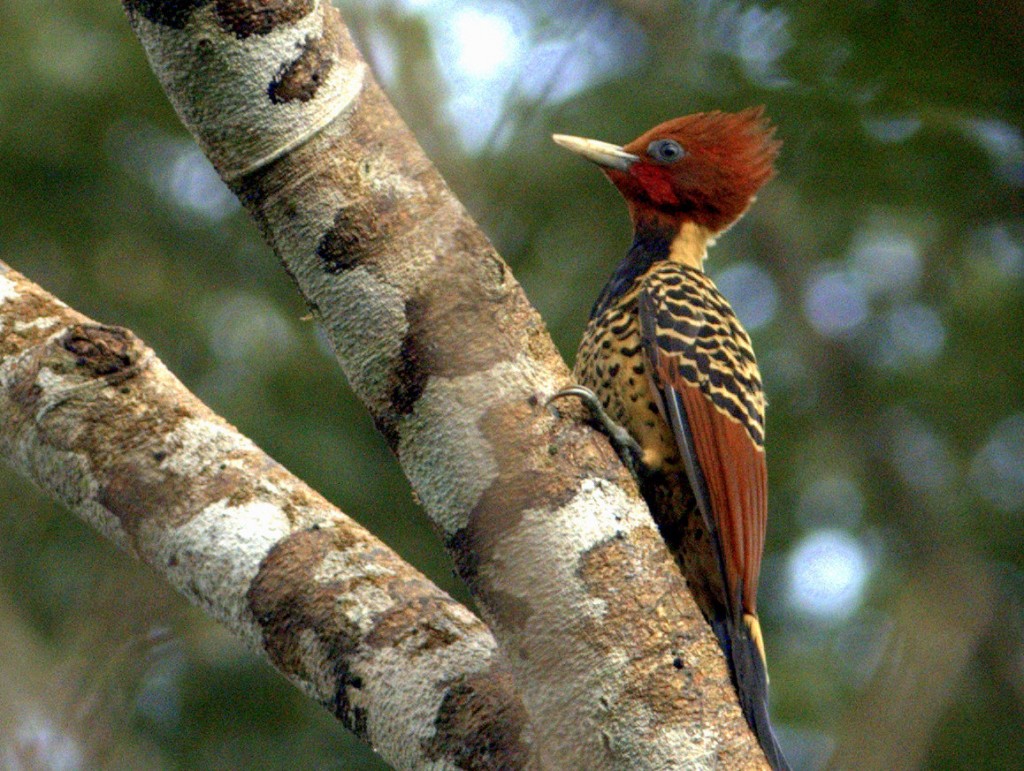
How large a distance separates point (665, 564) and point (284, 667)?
0.68 metres

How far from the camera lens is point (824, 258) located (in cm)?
711

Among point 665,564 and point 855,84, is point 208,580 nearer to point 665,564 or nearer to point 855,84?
point 665,564

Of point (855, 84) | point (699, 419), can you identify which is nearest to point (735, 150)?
point (855, 84)

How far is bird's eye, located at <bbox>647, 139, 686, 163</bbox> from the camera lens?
14.1ft

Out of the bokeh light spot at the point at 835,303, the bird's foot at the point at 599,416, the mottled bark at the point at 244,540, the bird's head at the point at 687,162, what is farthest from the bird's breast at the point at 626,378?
the bokeh light spot at the point at 835,303

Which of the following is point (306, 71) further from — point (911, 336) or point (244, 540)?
point (911, 336)

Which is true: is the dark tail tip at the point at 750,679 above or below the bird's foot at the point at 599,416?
below

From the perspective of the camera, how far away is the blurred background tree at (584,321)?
507 centimetres

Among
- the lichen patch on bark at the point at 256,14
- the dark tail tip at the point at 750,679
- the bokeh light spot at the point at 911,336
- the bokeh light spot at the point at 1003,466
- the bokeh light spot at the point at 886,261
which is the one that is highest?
the lichen patch on bark at the point at 256,14

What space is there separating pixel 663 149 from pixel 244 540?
223 centimetres

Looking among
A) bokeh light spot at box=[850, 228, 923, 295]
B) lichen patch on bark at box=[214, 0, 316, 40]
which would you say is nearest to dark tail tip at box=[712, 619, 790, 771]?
lichen patch on bark at box=[214, 0, 316, 40]

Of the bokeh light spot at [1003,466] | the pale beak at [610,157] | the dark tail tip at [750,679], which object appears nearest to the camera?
the dark tail tip at [750,679]

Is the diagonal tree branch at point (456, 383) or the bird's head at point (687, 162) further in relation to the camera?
the bird's head at point (687, 162)

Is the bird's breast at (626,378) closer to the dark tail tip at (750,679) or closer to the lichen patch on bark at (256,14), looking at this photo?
→ the dark tail tip at (750,679)
